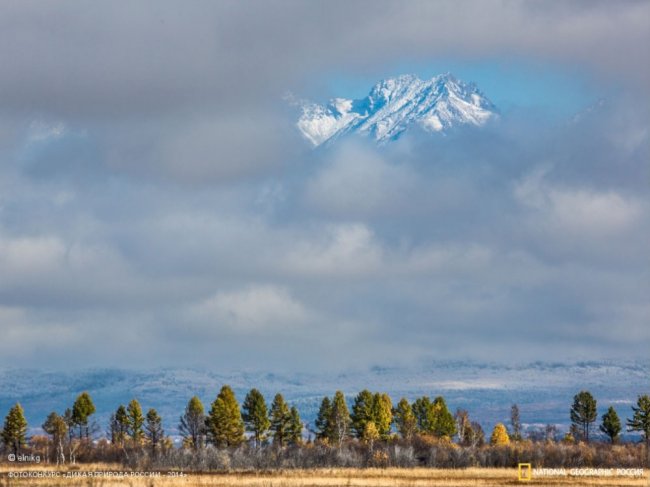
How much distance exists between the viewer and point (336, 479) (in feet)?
404

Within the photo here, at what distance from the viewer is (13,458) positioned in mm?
196250

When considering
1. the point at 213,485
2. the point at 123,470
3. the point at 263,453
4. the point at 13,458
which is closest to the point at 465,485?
the point at 213,485

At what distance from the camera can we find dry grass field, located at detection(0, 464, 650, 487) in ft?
357

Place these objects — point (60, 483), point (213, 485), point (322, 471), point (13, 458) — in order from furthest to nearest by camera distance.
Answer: point (13, 458), point (322, 471), point (213, 485), point (60, 483)

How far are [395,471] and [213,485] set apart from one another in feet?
130

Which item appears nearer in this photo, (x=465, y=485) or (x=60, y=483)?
(x=60, y=483)

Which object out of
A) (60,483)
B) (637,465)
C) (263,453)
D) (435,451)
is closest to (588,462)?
(637,465)

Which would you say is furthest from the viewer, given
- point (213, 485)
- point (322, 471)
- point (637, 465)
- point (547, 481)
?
point (637, 465)

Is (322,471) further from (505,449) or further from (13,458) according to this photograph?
(13,458)

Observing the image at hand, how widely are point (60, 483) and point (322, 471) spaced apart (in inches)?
1777

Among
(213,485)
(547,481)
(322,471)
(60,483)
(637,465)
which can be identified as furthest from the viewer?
(637,465)

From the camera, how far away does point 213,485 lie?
368 ft

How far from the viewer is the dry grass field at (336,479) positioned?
108812 mm

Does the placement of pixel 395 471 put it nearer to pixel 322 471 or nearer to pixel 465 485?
pixel 322 471
